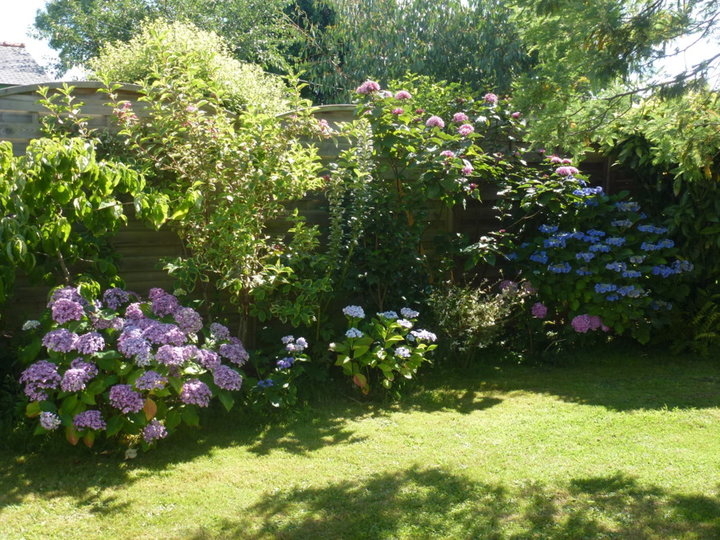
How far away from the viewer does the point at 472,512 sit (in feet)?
10.6

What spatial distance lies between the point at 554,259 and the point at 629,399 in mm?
1451

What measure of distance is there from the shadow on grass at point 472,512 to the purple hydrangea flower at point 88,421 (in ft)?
3.28

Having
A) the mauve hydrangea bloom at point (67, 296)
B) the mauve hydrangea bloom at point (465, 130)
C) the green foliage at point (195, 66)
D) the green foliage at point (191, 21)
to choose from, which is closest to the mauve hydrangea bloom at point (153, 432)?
the mauve hydrangea bloom at point (67, 296)

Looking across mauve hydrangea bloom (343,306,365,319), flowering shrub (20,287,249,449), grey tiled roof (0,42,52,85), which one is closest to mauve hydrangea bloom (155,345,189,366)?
flowering shrub (20,287,249,449)

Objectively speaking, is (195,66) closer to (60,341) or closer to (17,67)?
(60,341)

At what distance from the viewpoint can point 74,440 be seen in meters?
3.71

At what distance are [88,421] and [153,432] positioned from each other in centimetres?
34

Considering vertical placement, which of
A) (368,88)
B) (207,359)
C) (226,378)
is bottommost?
(226,378)

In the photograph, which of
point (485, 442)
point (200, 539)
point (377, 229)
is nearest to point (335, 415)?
point (485, 442)

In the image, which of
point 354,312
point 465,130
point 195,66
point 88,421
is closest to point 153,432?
point 88,421

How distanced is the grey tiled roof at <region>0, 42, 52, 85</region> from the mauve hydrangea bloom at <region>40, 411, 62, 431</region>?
15349 millimetres

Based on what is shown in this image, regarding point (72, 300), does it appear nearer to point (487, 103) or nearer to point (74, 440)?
point (74, 440)

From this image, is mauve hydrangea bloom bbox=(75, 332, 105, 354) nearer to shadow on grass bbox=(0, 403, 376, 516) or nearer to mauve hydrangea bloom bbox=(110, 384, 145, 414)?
mauve hydrangea bloom bbox=(110, 384, 145, 414)

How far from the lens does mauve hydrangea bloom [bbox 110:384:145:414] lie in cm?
373
